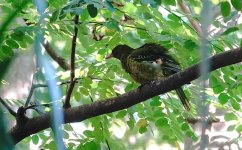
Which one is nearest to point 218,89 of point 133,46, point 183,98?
point 183,98

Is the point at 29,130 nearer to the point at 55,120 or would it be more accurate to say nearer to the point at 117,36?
the point at 117,36

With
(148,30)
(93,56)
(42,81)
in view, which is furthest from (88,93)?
(42,81)

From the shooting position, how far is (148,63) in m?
2.15

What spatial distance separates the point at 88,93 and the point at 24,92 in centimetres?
32

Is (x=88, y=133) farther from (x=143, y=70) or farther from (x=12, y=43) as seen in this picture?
(x=12, y=43)

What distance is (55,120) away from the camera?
1.49 feet

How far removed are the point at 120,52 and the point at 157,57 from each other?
178mm

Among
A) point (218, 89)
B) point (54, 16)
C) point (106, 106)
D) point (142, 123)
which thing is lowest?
point (142, 123)

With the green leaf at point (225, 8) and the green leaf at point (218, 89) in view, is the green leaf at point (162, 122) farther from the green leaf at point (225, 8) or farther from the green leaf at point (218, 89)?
the green leaf at point (225, 8)

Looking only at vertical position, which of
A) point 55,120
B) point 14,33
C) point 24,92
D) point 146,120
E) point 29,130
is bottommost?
point 146,120

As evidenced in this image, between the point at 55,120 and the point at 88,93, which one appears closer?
the point at 55,120

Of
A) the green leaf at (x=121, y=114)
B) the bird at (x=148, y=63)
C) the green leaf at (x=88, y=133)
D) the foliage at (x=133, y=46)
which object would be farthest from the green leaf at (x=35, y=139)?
the bird at (x=148, y=63)

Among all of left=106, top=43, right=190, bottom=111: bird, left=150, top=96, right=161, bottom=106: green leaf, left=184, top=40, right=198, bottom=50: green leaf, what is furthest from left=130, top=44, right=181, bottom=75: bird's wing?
left=184, top=40, right=198, bottom=50: green leaf

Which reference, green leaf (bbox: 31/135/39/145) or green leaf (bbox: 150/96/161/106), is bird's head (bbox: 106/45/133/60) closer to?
green leaf (bbox: 150/96/161/106)
